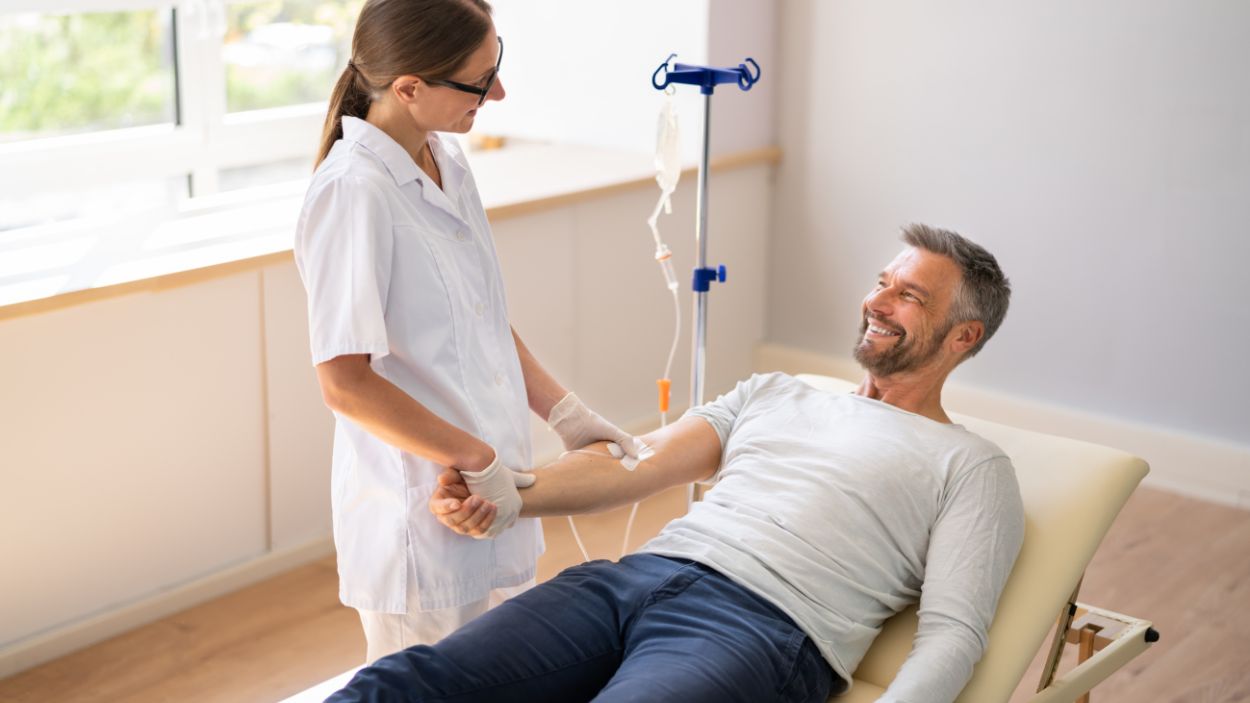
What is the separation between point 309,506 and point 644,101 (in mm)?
1435

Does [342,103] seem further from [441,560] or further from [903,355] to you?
[903,355]

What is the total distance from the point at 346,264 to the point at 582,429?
1.68ft

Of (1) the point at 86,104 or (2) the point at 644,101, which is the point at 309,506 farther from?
(2) the point at 644,101

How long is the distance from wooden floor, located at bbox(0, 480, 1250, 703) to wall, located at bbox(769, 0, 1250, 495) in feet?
1.26

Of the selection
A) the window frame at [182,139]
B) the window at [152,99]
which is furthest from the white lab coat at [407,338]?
the window frame at [182,139]

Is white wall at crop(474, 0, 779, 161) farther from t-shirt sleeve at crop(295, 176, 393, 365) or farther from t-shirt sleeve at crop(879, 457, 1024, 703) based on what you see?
t-shirt sleeve at crop(295, 176, 393, 365)

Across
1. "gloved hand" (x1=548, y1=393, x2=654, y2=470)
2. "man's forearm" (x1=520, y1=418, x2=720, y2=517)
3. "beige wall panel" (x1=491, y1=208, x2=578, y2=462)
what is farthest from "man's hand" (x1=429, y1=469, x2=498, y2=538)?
"beige wall panel" (x1=491, y1=208, x2=578, y2=462)

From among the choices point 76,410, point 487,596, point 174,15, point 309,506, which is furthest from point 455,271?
point 174,15

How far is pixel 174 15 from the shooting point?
10.6 ft

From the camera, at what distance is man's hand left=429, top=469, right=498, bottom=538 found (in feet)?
5.48

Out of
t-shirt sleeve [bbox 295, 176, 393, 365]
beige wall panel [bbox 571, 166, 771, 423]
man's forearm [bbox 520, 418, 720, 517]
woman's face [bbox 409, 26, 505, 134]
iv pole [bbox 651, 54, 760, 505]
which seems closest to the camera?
t-shirt sleeve [bbox 295, 176, 393, 365]

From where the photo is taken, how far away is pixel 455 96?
5.53 feet

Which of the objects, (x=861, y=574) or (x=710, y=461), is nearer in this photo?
(x=861, y=574)

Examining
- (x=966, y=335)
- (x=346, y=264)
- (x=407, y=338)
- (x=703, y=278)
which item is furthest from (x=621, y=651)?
(x=703, y=278)
